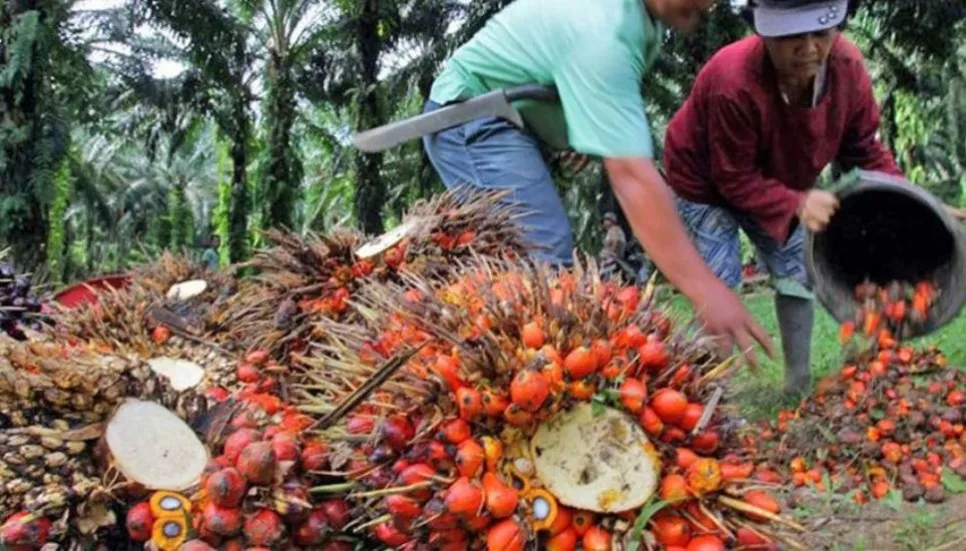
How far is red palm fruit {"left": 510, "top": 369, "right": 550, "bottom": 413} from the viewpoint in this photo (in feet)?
6.04

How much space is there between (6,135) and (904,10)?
39.0ft

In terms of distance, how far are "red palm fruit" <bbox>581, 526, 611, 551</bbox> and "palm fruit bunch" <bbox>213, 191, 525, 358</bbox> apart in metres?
1.27

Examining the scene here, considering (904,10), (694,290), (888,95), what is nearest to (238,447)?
(694,290)

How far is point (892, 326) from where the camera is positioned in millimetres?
3447

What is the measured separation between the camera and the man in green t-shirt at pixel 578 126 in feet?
8.23

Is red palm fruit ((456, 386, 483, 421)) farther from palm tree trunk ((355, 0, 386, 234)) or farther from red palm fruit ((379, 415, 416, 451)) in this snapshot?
palm tree trunk ((355, 0, 386, 234))

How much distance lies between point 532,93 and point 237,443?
4.82ft

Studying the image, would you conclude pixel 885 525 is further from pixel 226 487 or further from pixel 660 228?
pixel 226 487

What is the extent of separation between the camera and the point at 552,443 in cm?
194

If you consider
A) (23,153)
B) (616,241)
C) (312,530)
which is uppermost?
(312,530)

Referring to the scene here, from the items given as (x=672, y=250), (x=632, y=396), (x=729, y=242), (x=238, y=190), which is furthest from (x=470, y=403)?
(x=238, y=190)

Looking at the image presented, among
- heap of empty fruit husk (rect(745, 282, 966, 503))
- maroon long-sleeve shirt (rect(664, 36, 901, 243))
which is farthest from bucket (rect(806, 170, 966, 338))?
maroon long-sleeve shirt (rect(664, 36, 901, 243))

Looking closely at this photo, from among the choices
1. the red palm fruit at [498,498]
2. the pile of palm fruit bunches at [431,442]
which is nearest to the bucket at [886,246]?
the pile of palm fruit bunches at [431,442]

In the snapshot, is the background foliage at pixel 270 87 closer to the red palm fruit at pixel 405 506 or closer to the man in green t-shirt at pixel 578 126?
the man in green t-shirt at pixel 578 126
